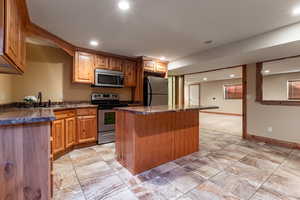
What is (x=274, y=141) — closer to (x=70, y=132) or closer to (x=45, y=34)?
(x=70, y=132)

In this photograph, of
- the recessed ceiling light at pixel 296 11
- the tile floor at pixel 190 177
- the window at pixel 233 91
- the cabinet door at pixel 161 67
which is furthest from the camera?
the window at pixel 233 91

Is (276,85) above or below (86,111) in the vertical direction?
above

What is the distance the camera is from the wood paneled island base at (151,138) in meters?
2.11

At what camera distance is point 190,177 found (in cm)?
201

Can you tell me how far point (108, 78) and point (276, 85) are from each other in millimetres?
4182

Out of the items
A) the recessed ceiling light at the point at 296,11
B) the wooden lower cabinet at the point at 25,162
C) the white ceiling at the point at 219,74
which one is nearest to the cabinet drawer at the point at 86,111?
the wooden lower cabinet at the point at 25,162

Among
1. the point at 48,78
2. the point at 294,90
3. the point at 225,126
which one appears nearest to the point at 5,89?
the point at 48,78

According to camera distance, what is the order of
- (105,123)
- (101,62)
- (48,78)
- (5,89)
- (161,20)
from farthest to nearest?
(101,62) → (105,123) → (48,78) → (5,89) → (161,20)

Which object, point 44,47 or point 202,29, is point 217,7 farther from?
point 44,47

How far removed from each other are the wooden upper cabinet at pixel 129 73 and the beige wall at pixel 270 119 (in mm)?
3148

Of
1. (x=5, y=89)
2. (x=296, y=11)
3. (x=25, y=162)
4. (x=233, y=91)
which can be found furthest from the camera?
(x=233, y=91)

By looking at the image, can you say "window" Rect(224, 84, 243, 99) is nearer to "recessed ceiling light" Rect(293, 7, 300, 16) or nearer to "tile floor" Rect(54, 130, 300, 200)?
"tile floor" Rect(54, 130, 300, 200)

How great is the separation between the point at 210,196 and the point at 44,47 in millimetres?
4122

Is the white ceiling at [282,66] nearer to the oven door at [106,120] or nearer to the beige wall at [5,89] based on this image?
the oven door at [106,120]
